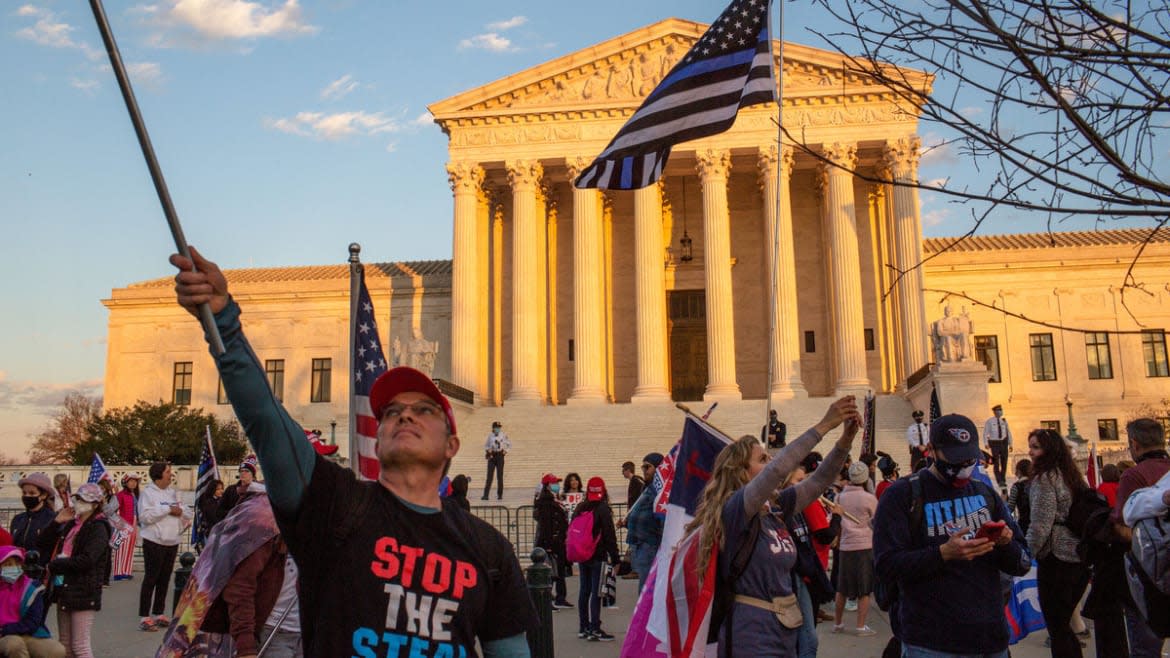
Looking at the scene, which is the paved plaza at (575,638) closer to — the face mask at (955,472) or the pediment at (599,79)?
the face mask at (955,472)

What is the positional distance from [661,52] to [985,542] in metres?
35.3

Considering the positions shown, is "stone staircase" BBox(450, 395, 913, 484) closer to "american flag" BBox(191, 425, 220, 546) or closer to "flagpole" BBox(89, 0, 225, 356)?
"american flag" BBox(191, 425, 220, 546)

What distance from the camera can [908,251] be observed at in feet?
117

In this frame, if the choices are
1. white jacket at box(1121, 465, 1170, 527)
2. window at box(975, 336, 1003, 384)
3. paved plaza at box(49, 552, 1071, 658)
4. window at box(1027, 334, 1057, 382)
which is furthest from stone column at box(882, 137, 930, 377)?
white jacket at box(1121, 465, 1170, 527)

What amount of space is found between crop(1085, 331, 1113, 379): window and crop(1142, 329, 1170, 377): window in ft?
Result: 4.56

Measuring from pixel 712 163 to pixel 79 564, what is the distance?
104 feet

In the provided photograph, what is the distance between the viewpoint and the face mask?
492 cm

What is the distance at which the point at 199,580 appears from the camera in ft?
16.8

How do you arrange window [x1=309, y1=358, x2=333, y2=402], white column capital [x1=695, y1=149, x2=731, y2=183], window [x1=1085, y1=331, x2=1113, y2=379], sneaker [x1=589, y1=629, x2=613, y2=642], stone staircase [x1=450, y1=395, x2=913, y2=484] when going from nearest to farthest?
sneaker [x1=589, y1=629, x2=613, y2=642] → stone staircase [x1=450, y1=395, x2=913, y2=484] → white column capital [x1=695, y1=149, x2=731, y2=183] → window [x1=1085, y1=331, x2=1113, y2=379] → window [x1=309, y1=358, x2=333, y2=402]

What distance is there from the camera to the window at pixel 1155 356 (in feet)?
132

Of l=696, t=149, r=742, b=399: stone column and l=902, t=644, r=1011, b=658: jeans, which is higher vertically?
l=696, t=149, r=742, b=399: stone column

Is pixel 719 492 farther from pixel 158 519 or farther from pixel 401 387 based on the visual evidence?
pixel 158 519

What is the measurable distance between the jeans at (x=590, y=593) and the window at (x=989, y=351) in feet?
113

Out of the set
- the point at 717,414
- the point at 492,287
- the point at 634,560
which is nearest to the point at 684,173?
the point at 492,287
